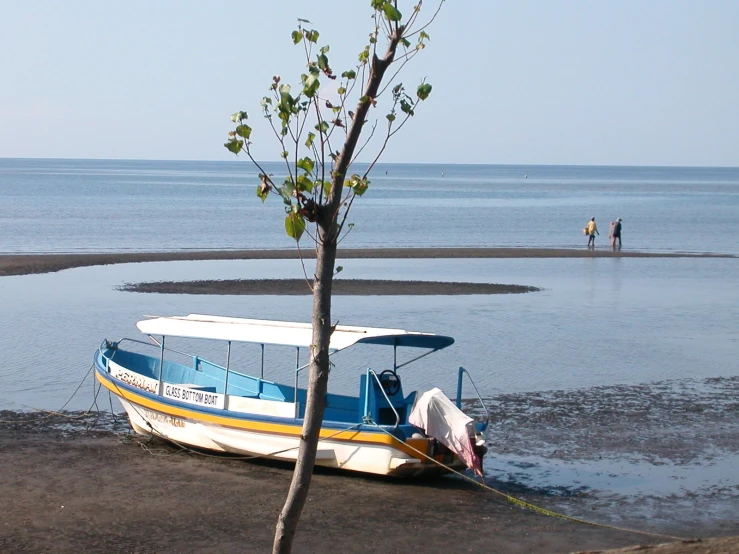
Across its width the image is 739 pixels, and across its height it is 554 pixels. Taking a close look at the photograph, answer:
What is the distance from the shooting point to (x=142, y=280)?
36.3 meters

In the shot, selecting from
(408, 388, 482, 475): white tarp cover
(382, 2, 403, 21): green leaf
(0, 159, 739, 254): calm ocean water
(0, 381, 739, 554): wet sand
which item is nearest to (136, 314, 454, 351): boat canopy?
(408, 388, 482, 475): white tarp cover

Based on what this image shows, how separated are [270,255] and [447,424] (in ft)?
114

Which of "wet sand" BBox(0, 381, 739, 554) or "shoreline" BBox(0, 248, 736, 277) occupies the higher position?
→ "shoreline" BBox(0, 248, 736, 277)

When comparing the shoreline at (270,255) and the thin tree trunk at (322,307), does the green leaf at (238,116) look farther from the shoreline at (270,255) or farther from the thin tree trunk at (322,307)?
the shoreline at (270,255)

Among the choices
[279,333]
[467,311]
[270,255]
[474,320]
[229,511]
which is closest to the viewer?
[229,511]

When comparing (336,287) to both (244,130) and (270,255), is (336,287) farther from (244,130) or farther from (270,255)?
(244,130)

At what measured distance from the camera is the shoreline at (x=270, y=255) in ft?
135

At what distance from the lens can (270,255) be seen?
47.2 metres

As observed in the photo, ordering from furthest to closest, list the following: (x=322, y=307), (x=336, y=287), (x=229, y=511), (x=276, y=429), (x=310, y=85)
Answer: (x=336, y=287) → (x=276, y=429) → (x=229, y=511) → (x=322, y=307) → (x=310, y=85)

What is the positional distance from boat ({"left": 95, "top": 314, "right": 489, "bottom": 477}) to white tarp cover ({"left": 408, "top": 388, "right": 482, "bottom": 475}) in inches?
0.5

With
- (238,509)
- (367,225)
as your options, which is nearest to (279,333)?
(238,509)

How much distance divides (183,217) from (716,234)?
39.7m

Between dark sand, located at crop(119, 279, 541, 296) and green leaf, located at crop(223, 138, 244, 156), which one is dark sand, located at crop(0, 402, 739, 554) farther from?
dark sand, located at crop(119, 279, 541, 296)

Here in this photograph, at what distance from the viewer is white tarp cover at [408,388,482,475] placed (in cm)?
1285
